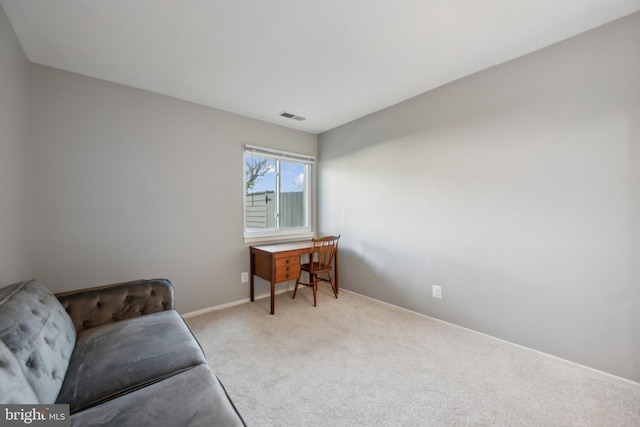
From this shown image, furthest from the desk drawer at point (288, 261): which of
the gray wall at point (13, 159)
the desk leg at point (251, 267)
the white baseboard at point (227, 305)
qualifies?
the gray wall at point (13, 159)

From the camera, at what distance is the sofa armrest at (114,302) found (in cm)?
162

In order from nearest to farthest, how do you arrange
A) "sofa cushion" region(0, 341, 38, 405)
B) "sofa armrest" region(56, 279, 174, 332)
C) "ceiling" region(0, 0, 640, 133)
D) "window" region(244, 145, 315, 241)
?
1. "sofa cushion" region(0, 341, 38, 405)
2. "ceiling" region(0, 0, 640, 133)
3. "sofa armrest" region(56, 279, 174, 332)
4. "window" region(244, 145, 315, 241)

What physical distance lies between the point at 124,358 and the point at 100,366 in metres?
0.09

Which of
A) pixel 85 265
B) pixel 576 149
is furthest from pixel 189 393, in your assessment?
pixel 576 149

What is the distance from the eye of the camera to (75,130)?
2139mm

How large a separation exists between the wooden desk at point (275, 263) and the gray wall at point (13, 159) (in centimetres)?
185

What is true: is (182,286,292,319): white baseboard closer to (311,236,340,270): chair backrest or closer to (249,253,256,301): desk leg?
(249,253,256,301): desk leg

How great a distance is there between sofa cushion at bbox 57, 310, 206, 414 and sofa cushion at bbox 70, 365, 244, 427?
0.29 ft

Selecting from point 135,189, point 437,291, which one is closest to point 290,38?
point 135,189

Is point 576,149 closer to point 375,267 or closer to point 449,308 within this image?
point 449,308

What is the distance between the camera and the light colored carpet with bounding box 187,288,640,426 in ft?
4.62

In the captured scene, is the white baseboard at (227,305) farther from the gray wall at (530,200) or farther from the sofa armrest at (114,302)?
the gray wall at (530,200)

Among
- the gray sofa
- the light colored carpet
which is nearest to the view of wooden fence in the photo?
the light colored carpet

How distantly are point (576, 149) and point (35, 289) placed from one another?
348 cm
